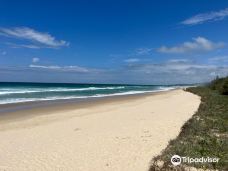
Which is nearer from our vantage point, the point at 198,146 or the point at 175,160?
the point at 175,160

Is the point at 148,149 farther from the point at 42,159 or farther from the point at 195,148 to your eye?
the point at 42,159

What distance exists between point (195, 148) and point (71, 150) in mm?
3453

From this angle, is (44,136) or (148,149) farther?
(44,136)

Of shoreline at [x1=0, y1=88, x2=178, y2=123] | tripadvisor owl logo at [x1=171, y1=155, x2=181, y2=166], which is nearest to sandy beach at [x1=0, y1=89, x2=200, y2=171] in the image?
tripadvisor owl logo at [x1=171, y1=155, x2=181, y2=166]

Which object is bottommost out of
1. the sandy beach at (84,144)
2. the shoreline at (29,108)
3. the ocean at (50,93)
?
the sandy beach at (84,144)

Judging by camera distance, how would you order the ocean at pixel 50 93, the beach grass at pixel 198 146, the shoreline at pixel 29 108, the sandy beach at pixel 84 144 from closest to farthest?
1. the beach grass at pixel 198 146
2. the sandy beach at pixel 84 144
3. the shoreline at pixel 29 108
4. the ocean at pixel 50 93

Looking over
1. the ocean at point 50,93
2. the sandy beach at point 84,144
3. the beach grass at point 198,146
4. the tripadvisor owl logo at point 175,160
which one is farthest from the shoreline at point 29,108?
the tripadvisor owl logo at point 175,160

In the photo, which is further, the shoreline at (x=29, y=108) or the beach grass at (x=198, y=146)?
the shoreline at (x=29, y=108)

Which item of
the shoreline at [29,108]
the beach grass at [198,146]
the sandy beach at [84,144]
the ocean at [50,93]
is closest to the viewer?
the beach grass at [198,146]

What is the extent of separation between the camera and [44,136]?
1027 centimetres

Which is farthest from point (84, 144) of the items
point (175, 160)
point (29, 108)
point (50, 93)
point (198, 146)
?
point (50, 93)

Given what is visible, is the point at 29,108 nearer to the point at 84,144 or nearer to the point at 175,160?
the point at 84,144

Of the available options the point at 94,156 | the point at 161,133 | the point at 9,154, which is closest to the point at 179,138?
the point at 161,133

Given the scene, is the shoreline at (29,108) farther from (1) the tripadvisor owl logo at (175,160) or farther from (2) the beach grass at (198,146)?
(1) the tripadvisor owl logo at (175,160)
